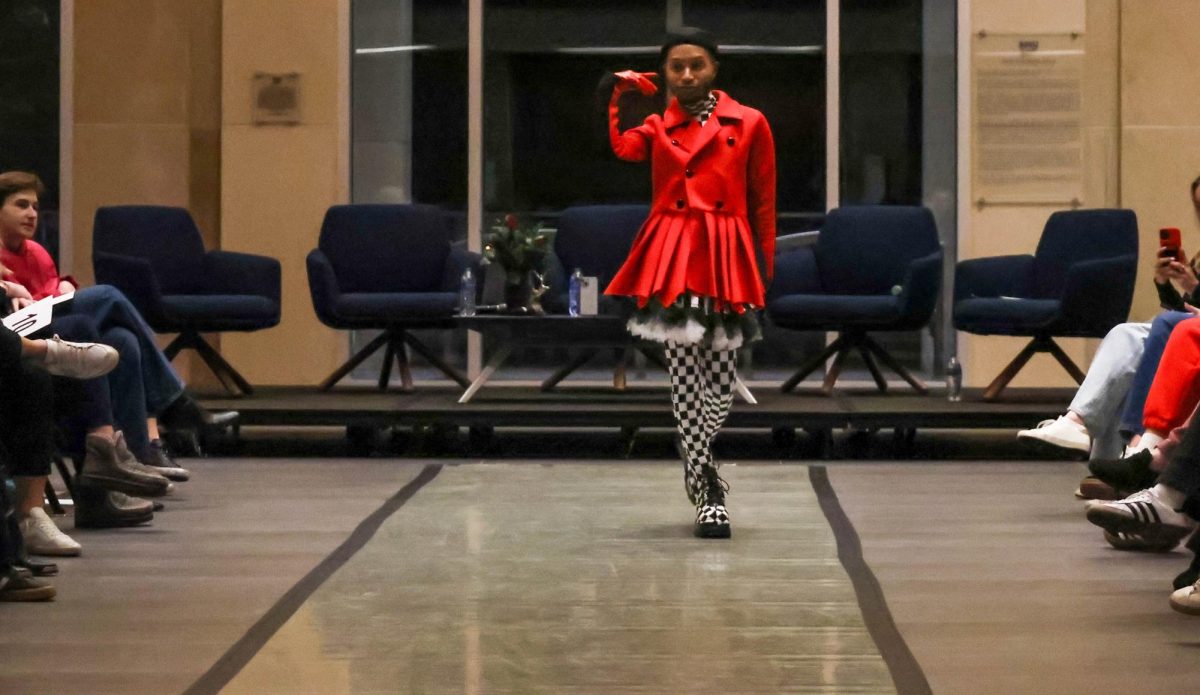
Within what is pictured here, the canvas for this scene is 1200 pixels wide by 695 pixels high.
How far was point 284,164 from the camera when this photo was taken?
380 inches

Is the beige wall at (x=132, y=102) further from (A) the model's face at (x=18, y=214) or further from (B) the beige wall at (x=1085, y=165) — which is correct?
(A) the model's face at (x=18, y=214)

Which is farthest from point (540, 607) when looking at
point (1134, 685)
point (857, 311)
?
point (857, 311)

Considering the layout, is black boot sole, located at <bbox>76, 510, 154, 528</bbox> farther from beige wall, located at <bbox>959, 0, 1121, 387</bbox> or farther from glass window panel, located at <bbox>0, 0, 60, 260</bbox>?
beige wall, located at <bbox>959, 0, 1121, 387</bbox>

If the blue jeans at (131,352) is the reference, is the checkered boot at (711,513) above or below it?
below

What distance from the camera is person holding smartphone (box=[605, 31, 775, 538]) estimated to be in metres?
4.84

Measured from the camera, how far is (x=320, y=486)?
602cm

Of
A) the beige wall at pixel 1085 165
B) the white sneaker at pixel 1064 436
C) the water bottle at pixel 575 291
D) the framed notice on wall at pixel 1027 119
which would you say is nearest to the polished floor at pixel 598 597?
the white sneaker at pixel 1064 436

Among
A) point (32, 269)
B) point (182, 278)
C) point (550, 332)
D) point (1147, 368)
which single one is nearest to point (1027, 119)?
point (550, 332)

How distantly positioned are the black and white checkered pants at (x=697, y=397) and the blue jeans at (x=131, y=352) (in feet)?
5.48

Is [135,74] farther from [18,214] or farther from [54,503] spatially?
[54,503]

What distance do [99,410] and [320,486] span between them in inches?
46.9

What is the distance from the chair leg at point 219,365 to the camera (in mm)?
7992

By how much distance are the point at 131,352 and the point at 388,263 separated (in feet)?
11.5

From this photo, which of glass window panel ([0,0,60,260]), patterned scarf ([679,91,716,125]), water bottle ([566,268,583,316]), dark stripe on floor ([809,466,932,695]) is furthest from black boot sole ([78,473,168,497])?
glass window panel ([0,0,60,260])
